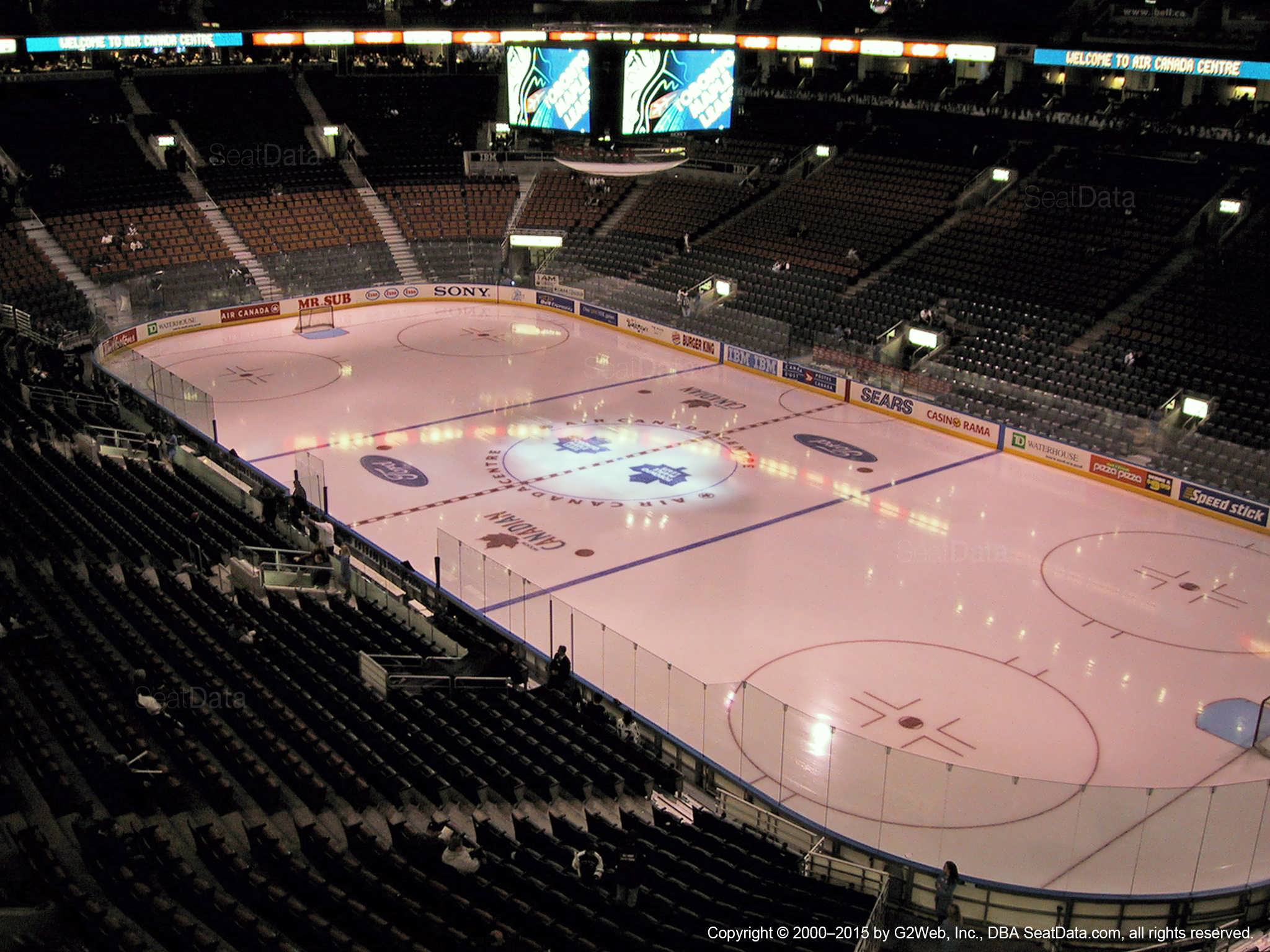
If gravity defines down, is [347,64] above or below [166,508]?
above

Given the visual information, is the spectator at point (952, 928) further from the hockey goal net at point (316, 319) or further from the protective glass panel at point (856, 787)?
the hockey goal net at point (316, 319)

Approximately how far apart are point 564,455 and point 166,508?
8.66 metres

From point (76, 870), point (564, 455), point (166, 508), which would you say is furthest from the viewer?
point (564, 455)

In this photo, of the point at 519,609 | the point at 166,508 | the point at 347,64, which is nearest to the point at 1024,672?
the point at 519,609

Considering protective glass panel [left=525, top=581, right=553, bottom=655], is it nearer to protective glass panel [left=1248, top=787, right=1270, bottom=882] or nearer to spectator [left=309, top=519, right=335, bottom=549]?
spectator [left=309, top=519, right=335, bottom=549]

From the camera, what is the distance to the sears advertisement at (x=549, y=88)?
83.0 feet

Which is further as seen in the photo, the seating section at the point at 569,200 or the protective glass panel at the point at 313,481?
the seating section at the point at 569,200

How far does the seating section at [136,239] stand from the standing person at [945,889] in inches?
1229

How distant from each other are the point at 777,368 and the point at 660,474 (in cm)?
836

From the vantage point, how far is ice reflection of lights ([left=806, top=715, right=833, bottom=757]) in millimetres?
12641

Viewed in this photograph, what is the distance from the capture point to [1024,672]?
55.3ft

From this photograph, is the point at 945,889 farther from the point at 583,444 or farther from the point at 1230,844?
the point at 583,444

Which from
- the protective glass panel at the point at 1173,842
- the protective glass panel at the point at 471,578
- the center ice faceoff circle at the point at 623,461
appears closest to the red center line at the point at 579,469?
the center ice faceoff circle at the point at 623,461

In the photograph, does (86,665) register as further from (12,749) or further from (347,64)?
(347,64)
